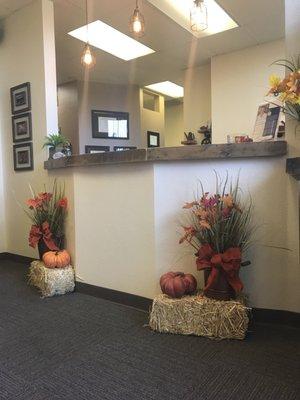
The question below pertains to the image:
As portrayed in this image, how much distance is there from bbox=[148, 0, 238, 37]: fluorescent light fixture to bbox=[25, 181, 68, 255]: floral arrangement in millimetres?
2227

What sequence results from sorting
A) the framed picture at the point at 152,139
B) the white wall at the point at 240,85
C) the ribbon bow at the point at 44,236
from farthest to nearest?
the framed picture at the point at 152,139, the white wall at the point at 240,85, the ribbon bow at the point at 44,236

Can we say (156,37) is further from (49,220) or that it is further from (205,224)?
(205,224)

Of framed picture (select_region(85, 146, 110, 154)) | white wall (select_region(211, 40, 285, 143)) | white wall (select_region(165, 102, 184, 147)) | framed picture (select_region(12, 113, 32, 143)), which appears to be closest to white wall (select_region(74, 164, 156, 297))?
framed picture (select_region(12, 113, 32, 143))

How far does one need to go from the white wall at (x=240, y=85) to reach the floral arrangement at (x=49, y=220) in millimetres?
2647

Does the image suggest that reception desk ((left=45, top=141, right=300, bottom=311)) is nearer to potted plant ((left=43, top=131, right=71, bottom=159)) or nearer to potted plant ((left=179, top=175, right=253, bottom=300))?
potted plant ((left=179, top=175, right=253, bottom=300))

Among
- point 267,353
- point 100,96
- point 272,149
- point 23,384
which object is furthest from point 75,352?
point 100,96

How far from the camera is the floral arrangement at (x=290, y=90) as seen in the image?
160cm

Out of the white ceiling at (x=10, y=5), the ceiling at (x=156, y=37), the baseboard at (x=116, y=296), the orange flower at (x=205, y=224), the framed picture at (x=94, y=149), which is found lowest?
the baseboard at (x=116, y=296)

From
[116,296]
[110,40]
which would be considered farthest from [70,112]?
[116,296]

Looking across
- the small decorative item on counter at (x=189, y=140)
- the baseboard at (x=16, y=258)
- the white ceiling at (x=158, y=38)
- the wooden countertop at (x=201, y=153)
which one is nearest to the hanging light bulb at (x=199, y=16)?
the white ceiling at (x=158, y=38)

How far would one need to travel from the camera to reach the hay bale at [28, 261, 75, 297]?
252 centimetres

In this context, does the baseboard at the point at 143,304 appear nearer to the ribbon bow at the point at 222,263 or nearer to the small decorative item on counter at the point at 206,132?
the ribbon bow at the point at 222,263

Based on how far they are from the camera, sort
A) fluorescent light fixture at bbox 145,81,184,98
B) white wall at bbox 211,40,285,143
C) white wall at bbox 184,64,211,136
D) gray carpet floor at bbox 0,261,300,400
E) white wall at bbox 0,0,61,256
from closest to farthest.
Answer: gray carpet floor at bbox 0,261,300,400 → white wall at bbox 0,0,61,256 → white wall at bbox 211,40,285,143 → white wall at bbox 184,64,211,136 → fluorescent light fixture at bbox 145,81,184,98

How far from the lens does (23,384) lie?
1.40m
